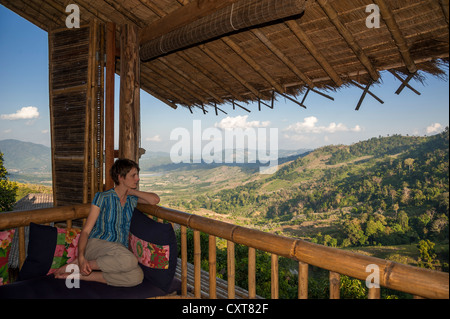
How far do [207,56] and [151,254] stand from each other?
7.42ft

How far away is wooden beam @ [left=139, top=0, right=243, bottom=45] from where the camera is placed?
2232 millimetres

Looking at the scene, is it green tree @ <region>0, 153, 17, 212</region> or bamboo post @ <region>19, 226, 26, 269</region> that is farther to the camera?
green tree @ <region>0, 153, 17, 212</region>

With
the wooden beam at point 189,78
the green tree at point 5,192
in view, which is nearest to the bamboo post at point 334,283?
the wooden beam at point 189,78

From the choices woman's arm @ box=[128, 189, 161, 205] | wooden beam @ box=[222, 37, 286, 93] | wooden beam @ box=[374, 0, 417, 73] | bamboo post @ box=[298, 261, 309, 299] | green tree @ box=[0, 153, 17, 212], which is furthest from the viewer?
green tree @ box=[0, 153, 17, 212]

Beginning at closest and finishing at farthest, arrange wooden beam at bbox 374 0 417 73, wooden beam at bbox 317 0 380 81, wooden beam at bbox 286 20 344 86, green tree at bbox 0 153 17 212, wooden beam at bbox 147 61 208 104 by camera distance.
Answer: wooden beam at bbox 374 0 417 73, wooden beam at bbox 317 0 380 81, wooden beam at bbox 286 20 344 86, wooden beam at bbox 147 61 208 104, green tree at bbox 0 153 17 212

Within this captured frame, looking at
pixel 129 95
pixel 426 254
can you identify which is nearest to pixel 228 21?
pixel 129 95

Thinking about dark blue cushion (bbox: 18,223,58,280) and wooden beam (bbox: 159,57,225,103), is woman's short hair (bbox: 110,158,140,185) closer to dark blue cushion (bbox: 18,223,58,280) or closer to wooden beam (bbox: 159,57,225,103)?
dark blue cushion (bbox: 18,223,58,280)

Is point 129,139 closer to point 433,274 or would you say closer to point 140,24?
point 140,24

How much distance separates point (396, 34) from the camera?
2.07 m

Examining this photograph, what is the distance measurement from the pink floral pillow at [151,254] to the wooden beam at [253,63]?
1.98 m

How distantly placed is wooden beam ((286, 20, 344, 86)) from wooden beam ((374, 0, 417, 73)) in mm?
588

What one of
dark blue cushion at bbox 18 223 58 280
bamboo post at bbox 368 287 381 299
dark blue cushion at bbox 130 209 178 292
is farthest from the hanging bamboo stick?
bamboo post at bbox 368 287 381 299

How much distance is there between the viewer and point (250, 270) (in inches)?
59.0
